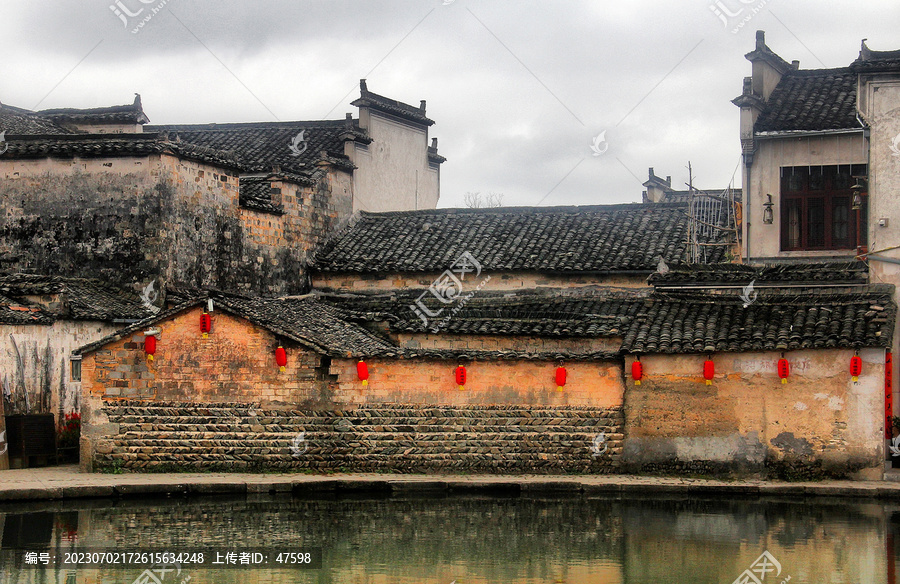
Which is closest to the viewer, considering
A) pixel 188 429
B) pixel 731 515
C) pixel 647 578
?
pixel 647 578

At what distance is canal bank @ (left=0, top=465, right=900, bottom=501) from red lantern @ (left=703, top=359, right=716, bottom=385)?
5.51ft

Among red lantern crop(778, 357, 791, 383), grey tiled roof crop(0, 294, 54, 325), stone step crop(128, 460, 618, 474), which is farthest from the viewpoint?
grey tiled roof crop(0, 294, 54, 325)

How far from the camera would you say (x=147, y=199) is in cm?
2409

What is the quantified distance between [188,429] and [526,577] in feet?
32.3

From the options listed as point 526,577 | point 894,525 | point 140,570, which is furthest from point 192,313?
point 894,525

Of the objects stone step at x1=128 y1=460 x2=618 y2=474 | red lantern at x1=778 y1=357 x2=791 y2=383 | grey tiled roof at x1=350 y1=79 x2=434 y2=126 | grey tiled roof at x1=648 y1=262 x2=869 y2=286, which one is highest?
grey tiled roof at x1=350 y1=79 x2=434 y2=126

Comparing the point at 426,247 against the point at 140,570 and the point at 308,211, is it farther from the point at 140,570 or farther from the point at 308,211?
the point at 140,570

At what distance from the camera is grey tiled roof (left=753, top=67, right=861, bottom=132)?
2328 centimetres

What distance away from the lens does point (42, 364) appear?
22.2 metres

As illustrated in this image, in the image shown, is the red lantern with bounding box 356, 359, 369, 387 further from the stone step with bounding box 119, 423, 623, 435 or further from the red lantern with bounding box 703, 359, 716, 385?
the red lantern with bounding box 703, 359, 716, 385

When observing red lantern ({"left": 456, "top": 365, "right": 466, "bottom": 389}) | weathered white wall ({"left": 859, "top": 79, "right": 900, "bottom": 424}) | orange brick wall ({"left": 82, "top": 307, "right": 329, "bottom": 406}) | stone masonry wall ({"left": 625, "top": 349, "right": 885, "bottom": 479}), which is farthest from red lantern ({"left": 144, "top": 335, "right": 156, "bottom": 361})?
weathered white wall ({"left": 859, "top": 79, "right": 900, "bottom": 424})

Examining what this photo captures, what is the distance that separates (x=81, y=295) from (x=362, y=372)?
640cm

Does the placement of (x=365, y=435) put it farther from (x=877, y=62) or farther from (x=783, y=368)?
(x=877, y=62)

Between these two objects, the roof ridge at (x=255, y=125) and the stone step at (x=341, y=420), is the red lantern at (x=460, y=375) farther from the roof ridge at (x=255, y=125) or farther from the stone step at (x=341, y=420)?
the roof ridge at (x=255, y=125)
